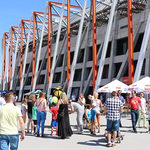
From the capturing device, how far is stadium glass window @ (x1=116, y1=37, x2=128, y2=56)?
1446 inches

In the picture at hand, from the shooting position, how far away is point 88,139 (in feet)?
33.2

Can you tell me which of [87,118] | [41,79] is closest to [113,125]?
[87,118]

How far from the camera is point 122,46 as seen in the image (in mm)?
37219

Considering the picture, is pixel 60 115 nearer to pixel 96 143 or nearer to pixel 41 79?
pixel 96 143

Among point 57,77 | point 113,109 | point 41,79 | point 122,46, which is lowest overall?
point 113,109

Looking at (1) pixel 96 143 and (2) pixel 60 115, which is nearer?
(1) pixel 96 143

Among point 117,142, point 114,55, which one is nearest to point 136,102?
point 117,142

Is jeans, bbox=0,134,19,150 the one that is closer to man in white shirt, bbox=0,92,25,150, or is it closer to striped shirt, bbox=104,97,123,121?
man in white shirt, bbox=0,92,25,150

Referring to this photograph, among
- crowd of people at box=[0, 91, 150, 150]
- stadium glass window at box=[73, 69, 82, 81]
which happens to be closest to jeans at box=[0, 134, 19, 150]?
crowd of people at box=[0, 91, 150, 150]

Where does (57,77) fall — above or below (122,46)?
below

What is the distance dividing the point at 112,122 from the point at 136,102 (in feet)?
12.0

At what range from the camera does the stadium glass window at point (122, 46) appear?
120 ft

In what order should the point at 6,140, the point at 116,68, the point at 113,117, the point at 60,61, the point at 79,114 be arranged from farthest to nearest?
the point at 60,61, the point at 116,68, the point at 79,114, the point at 113,117, the point at 6,140

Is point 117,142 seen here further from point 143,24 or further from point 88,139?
point 143,24
